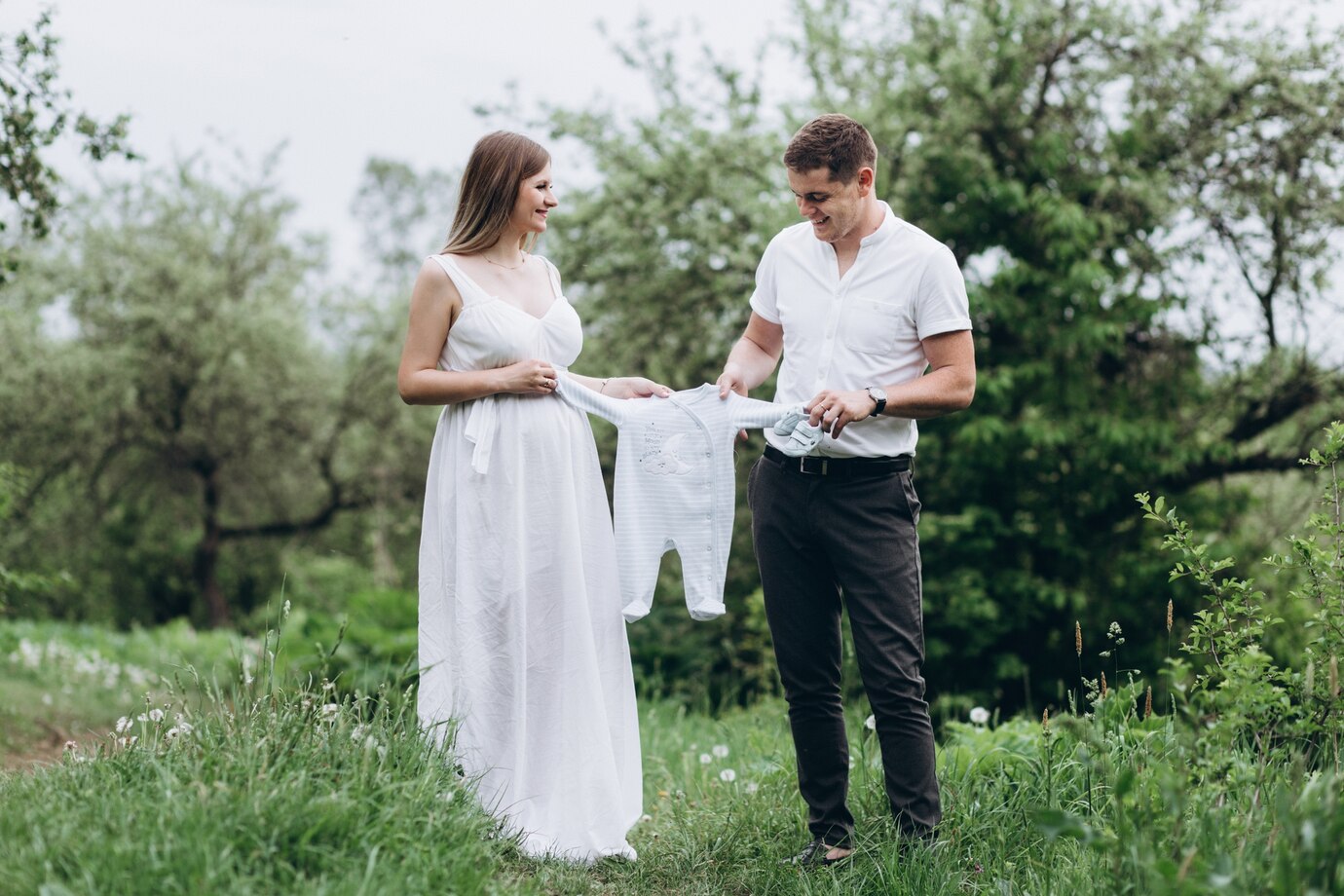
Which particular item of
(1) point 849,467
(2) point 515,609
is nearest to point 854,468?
(1) point 849,467

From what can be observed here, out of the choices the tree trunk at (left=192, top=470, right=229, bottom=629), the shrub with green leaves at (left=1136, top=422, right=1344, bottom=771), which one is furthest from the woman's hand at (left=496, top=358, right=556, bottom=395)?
the tree trunk at (left=192, top=470, right=229, bottom=629)

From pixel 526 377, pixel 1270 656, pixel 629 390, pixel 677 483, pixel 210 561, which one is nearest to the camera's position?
pixel 1270 656

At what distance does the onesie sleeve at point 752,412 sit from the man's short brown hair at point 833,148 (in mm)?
761

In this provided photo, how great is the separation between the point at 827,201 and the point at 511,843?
227 cm

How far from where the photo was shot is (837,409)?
3590 mm

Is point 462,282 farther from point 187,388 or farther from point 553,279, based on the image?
point 187,388

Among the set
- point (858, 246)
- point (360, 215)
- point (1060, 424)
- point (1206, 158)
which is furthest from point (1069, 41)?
point (360, 215)

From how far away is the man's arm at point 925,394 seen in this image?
3604 millimetres

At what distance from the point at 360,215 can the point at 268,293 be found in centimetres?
2209

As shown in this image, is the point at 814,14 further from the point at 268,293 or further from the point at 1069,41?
the point at 268,293

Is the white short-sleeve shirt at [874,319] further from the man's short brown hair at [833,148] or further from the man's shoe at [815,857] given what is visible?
the man's shoe at [815,857]

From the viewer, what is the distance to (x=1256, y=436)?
10383mm

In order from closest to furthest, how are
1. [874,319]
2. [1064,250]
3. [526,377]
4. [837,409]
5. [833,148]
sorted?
[837,409]
[833,148]
[874,319]
[526,377]
[1064,250]

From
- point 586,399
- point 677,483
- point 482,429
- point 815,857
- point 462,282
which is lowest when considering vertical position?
point 815,857
